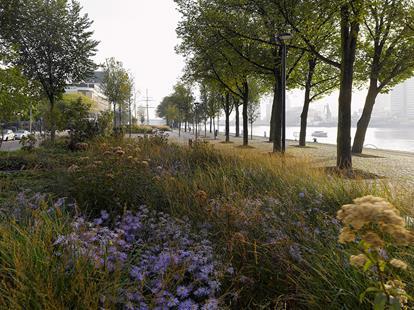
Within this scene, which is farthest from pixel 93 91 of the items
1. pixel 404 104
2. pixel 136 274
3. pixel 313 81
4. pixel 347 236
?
pixel 347 236

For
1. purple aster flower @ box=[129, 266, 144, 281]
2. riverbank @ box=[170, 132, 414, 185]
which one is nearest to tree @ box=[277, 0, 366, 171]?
riverbank @ box=[170, 132, 414, 185]

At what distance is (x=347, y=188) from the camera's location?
5.16 m

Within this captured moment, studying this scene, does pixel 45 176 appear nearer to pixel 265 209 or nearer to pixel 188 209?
pixel 188 209

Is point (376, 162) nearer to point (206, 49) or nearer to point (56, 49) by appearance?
point (206, 49)

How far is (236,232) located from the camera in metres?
3.45

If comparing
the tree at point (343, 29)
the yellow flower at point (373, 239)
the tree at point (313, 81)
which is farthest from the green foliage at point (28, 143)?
the tree at point (313, 81)

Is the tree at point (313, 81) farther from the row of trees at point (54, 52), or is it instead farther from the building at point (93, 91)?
the building at point (93, 91)

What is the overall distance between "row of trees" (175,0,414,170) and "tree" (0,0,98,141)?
253 inches

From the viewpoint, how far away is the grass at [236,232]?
91.5 inches

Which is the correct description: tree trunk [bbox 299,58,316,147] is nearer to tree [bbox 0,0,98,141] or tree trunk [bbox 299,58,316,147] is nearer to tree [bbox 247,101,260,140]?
tree [bbox 0,0,98,141]

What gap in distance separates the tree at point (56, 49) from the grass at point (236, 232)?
16765 millimetres

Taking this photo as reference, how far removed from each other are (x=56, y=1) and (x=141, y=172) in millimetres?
19919

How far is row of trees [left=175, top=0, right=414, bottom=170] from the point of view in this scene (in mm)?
12391

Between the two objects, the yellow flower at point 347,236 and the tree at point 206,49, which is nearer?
the yellow flower at point 347,236
